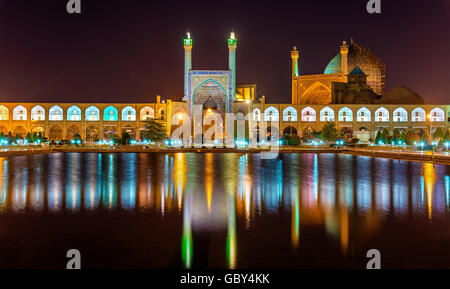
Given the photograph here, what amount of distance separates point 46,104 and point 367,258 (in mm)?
40683

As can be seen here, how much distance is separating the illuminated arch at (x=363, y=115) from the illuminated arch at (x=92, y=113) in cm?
2689

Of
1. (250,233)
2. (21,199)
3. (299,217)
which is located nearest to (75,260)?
(250,233)

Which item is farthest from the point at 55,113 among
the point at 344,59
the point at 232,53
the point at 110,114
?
the point at 344,59

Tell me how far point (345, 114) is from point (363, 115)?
1.91 metres

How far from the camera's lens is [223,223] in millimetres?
5496

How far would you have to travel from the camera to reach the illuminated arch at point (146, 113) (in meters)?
40.8

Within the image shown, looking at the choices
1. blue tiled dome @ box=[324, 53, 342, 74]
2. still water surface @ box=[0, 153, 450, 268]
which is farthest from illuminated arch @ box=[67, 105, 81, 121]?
still water surface @ box=[0, 153, 450, 268]

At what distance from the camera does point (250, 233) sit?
16.5 feet

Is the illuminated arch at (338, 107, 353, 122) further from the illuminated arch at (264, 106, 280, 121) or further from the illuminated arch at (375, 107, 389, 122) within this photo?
the illuminated arch at (264, 106, 280, 121)

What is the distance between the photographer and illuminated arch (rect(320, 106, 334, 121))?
41500 mm

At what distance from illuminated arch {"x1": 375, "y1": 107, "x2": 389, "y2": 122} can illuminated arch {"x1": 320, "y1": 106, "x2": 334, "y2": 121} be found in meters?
4.74

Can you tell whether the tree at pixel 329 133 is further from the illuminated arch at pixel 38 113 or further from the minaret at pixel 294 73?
the illuminated arch at pixel 38 113

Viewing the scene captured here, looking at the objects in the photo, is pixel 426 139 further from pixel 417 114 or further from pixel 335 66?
pixel 335 66

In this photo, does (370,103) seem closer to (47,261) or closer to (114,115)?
(114,115)
